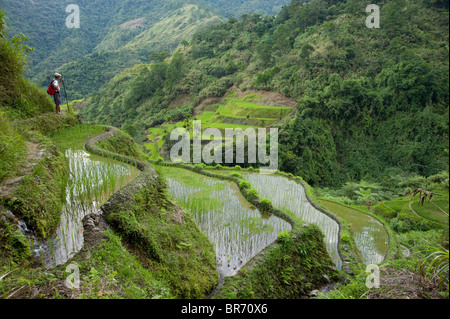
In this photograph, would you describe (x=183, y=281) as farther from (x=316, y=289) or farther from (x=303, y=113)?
(x=303, y=113)

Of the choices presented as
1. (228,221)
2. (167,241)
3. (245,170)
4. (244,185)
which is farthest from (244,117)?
(167,241)

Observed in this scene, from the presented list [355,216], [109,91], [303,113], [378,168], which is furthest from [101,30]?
[355,216]

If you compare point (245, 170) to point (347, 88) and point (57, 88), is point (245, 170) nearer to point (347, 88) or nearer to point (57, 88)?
point (57, 88)

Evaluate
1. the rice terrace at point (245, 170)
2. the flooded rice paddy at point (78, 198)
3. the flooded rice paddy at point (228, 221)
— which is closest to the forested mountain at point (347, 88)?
the rice terrace at point (245, 170)

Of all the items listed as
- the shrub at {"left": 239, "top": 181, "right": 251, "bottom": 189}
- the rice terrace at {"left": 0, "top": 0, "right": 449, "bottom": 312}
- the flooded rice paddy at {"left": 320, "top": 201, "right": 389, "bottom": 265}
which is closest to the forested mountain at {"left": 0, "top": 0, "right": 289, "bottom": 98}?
the rice terrace at {"left": 0, "top": 0, "right": 449, "bottom": 312}

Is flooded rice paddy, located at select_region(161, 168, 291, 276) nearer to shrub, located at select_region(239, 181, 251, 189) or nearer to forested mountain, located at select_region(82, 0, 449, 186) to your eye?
shrub, located at select_region(239, 181, 251, 189)
